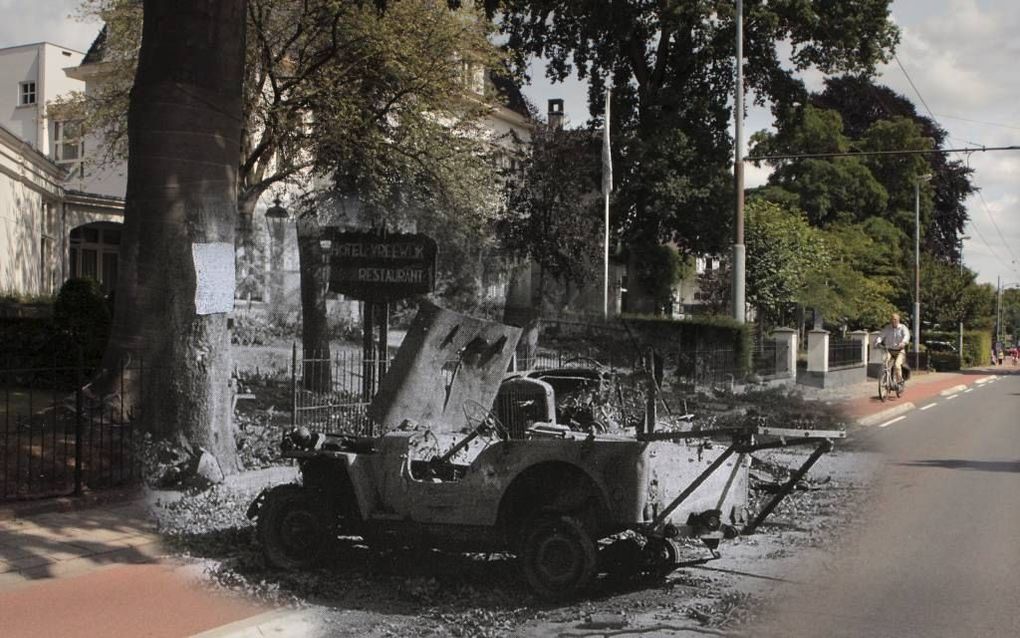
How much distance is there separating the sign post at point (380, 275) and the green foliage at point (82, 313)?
4.27 metres

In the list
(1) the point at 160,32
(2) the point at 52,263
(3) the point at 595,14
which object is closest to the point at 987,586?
(1) the point at 160,32

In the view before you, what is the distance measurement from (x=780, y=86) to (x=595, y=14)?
7995 mm

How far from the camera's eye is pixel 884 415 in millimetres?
17828

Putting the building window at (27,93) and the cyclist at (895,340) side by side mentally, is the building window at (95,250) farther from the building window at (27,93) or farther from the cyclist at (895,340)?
the cyclist at (895,340)

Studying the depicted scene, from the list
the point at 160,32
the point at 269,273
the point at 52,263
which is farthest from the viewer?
the point at 52,263

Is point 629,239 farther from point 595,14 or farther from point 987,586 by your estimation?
point 987,586

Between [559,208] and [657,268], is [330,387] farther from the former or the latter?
[657,268]

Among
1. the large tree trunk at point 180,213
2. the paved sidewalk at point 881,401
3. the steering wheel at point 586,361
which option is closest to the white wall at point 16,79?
the large tree trunk at point 180,213

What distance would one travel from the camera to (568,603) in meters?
5.33

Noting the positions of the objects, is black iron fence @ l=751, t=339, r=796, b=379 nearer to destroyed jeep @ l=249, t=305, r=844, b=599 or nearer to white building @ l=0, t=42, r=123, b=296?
destroyed jeep @ l=249, t=305, r=844, b=599

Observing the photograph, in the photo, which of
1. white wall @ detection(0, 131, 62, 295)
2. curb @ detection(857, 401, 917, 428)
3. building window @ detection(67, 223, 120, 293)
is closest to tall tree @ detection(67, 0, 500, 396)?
white wall @ detection(0, 131, 62, 295)

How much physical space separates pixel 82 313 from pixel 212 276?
617 centimetres

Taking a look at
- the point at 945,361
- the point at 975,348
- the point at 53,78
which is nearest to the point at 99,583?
the point at 53,78

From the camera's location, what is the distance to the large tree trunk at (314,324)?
10758 mm
